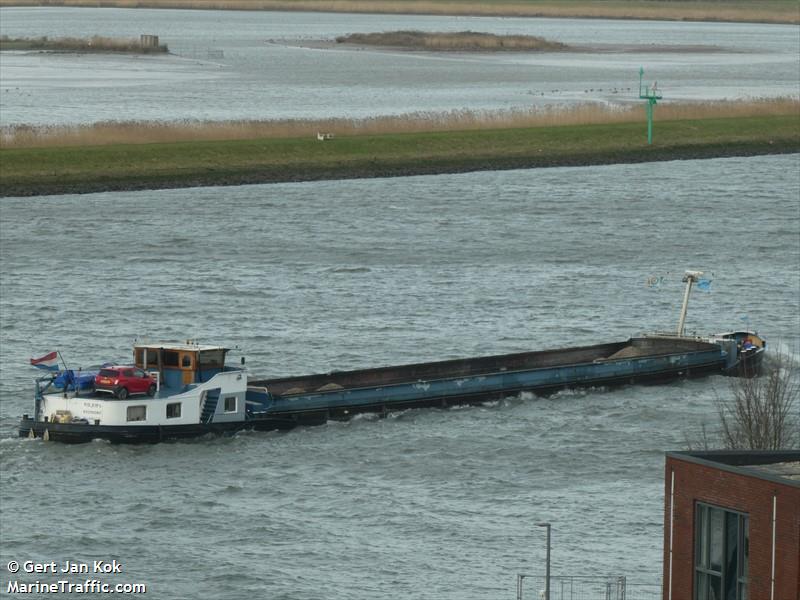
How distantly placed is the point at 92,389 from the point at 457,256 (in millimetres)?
37506

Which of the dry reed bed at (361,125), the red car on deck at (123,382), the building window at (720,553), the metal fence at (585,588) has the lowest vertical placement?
the metal fence at (585,588)

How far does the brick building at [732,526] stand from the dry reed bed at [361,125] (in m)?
96.4

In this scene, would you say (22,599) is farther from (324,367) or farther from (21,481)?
(324,367)

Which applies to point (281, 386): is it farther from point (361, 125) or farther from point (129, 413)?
point (361, 125)

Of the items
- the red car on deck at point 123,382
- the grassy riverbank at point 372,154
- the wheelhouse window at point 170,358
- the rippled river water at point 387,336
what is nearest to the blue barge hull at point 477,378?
the rippled river water at point 387,336

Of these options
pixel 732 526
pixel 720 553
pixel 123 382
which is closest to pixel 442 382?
pixel 123 382

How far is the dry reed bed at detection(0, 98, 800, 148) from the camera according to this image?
422 ft

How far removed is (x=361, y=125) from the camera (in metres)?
144

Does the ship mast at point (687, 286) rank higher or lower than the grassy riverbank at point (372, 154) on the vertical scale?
lower

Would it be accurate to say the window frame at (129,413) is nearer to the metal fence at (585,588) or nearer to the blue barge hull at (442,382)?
the blue barge hull at (442,382)

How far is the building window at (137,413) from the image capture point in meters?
60.2

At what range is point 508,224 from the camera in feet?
350

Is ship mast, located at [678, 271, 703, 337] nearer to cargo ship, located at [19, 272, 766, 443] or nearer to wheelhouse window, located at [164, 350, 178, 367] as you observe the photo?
cargo ship, located at [19, 272, 766, 443]

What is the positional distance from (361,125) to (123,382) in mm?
84848
